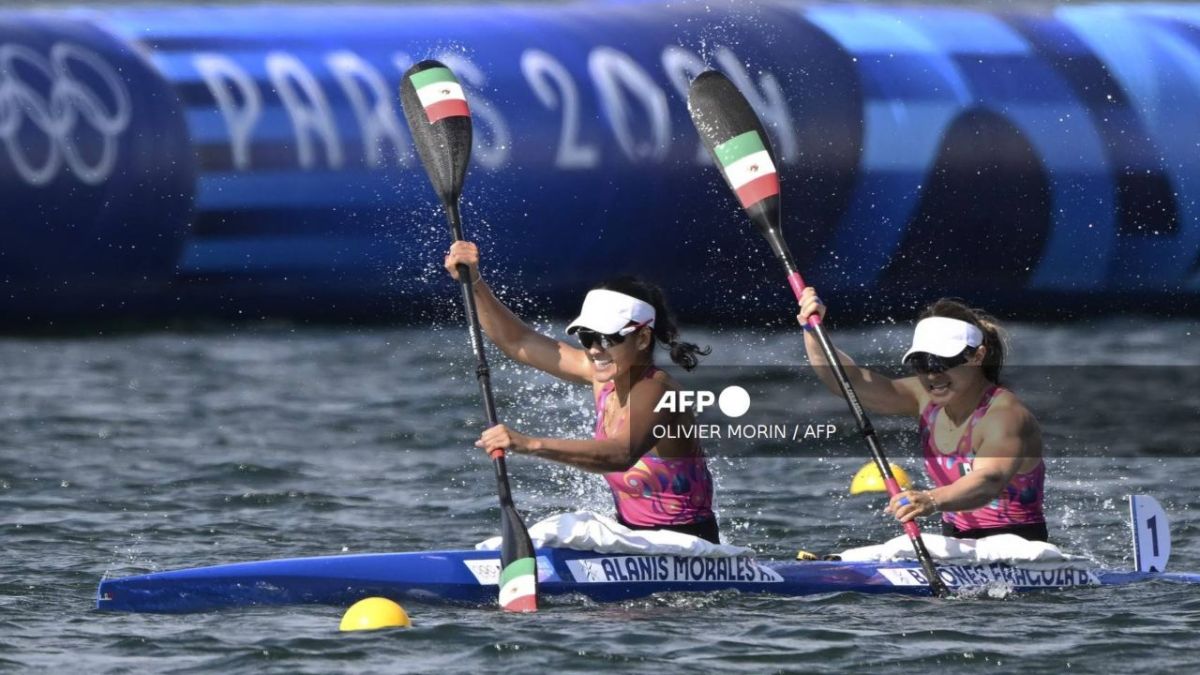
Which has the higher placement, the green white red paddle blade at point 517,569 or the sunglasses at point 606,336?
the sunglasses at point 606,336

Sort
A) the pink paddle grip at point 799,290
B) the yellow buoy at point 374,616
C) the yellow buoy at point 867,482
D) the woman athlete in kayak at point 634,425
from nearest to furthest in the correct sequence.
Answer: the yellow buoy at point 374,616
the woman athlete in kayak at point 634,425
the pink paddle grip at point 799,290
the yellow buoy at point 867,482

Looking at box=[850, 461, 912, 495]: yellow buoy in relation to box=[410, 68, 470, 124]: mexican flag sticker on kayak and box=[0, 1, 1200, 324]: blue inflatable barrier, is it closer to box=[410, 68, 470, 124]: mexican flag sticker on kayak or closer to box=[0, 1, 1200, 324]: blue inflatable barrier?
box=[410, 68, 470, 124]: mexican flag sticker on kayak

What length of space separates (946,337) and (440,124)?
265cm

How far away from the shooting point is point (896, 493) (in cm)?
877

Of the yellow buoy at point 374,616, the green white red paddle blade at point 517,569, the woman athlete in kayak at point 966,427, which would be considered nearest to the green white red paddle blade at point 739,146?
the woman athlete in kayak at point 966,427

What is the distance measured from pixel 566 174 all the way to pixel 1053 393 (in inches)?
157

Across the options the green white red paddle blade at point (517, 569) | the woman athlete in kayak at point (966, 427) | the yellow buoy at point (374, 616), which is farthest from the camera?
the woman athlete in kayak at point (966, 427)

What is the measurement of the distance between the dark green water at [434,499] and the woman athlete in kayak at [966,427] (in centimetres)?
40

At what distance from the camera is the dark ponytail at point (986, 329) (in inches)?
349

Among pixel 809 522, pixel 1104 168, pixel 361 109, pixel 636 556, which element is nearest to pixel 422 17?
pixel 361 109

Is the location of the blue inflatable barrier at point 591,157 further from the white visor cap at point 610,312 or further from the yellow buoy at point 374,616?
the yellow buoy at point 374,616

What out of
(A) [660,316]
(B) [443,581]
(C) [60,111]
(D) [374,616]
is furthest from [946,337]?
(C) [60,111]

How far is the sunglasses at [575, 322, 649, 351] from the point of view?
335 inches

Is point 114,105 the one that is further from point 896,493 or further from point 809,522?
point 896,493
